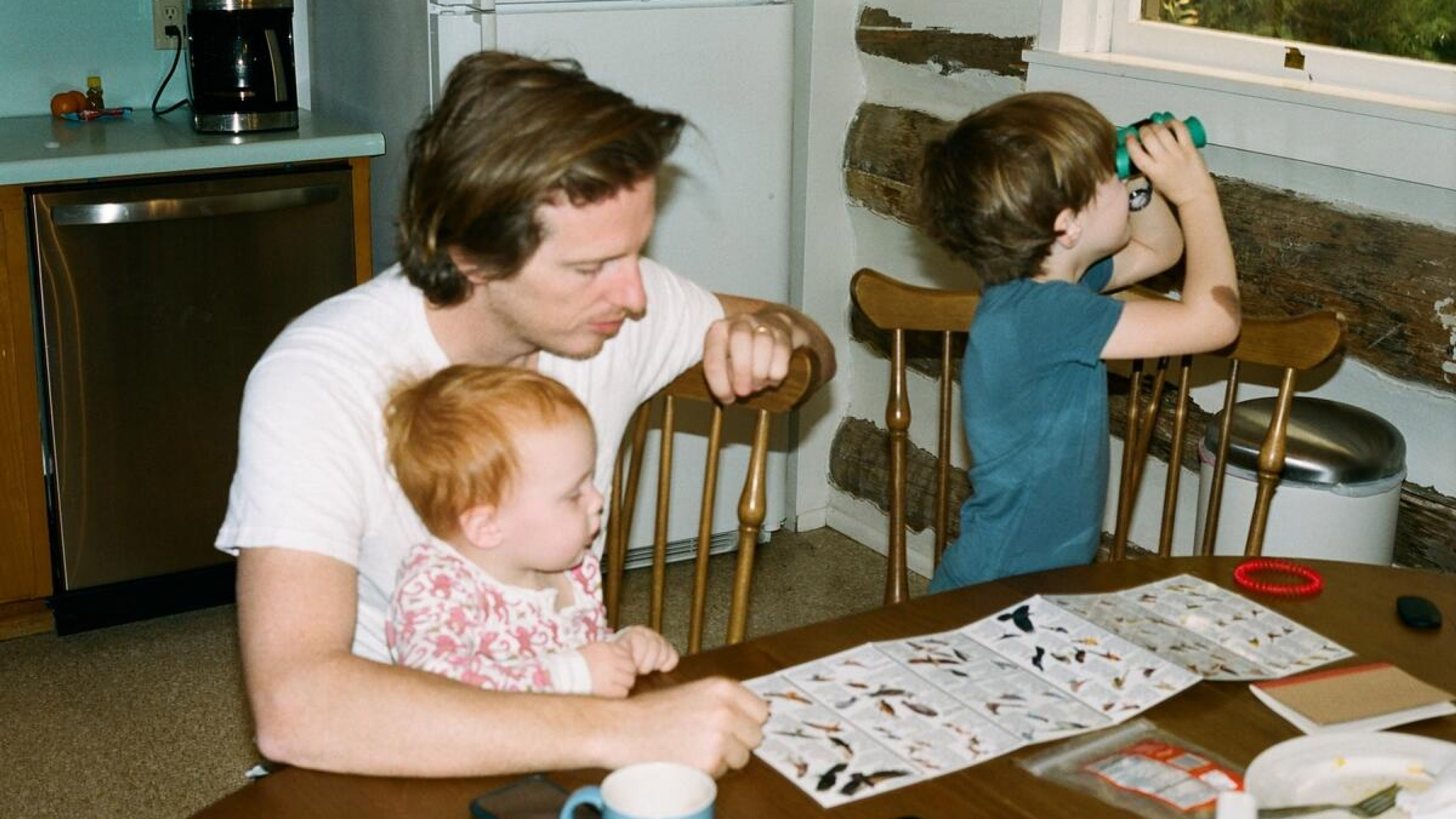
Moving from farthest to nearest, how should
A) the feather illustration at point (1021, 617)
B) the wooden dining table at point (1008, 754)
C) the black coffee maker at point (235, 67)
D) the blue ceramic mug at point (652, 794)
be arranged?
the black coffee maker at point (235, 67) < the feather illustration at point (1021, 617) < the wooden dining table at point (1008, 754) < the blue ceramic mug at point (652, 794)

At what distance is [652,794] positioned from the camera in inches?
44.4

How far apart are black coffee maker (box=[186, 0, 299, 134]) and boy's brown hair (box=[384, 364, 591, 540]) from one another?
6.72 feet

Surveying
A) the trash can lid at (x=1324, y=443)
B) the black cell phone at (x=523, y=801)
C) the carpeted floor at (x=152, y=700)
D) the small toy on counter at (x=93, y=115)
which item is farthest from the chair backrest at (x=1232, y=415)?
the small toy on counter at (x=93, y=115)

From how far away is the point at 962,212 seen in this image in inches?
79.6

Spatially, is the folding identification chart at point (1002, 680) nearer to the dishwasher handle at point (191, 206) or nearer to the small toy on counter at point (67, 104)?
the dishwasher handle at point (191, 206)

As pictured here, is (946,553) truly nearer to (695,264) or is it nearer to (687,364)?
(687,364)

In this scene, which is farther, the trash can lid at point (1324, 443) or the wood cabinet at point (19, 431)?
the wood cabinet at point (19, 431)

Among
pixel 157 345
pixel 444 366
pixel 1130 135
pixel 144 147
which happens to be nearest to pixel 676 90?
pixel 144 147

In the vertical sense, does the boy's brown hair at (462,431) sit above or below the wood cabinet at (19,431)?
above

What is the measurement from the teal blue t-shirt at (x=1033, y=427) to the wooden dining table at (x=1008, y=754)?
0.85ft

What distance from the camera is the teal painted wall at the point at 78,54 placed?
345 centimetres

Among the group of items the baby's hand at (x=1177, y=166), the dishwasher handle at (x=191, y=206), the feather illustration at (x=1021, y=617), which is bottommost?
the feather illustration at (x=1021, y=617)

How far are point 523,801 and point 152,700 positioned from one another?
6.74ft

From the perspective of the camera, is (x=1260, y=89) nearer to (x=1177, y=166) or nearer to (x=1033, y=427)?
(x=1177, y=166)
